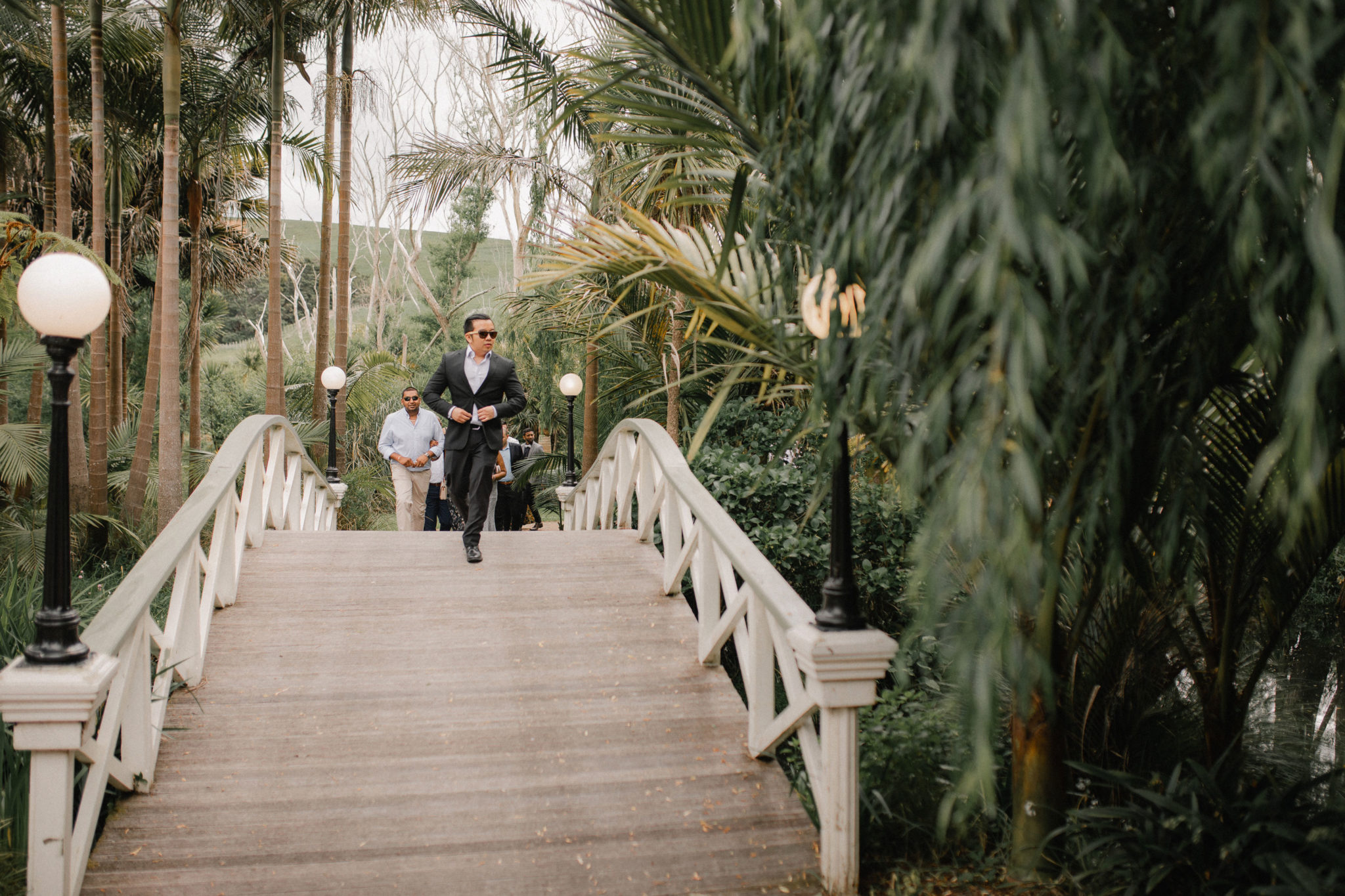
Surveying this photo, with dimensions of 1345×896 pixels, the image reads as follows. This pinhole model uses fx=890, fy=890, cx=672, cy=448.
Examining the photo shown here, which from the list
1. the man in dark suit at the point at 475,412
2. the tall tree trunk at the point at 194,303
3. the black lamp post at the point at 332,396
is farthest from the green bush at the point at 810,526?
the tall tree trunk at the point at 194,303

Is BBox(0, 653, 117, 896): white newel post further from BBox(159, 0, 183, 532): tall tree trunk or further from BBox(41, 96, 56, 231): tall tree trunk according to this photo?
BBox(41, 96, 56, 231): tall tree trunk

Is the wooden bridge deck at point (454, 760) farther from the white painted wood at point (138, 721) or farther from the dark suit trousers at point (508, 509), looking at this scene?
the dark suit trousers at point (508, 509)

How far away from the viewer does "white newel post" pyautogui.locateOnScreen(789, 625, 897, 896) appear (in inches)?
132

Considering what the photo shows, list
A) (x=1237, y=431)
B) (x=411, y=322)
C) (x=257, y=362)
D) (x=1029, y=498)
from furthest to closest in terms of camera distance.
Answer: (x=411, y=322) → (x=257, y=362) → (x=1237, y=431) → (x=1029, y=498)

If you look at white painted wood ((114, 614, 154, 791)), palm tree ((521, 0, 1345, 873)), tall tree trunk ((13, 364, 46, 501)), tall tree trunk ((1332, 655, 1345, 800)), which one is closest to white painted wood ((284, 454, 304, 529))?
white painted wood ((114, 614, 154, 791))

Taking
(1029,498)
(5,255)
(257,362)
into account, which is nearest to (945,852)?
(1029,498)

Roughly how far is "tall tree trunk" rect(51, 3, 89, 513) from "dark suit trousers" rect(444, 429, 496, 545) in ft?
17.5

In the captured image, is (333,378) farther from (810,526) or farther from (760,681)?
(760,681)

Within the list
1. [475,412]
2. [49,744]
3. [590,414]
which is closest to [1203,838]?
[49,744]

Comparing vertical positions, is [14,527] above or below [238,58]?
below

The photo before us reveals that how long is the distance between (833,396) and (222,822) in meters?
3.03

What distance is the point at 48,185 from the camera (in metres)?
12.5

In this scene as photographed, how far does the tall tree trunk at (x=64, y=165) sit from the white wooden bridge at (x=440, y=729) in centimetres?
612

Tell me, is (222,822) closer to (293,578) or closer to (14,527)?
(293,578)
